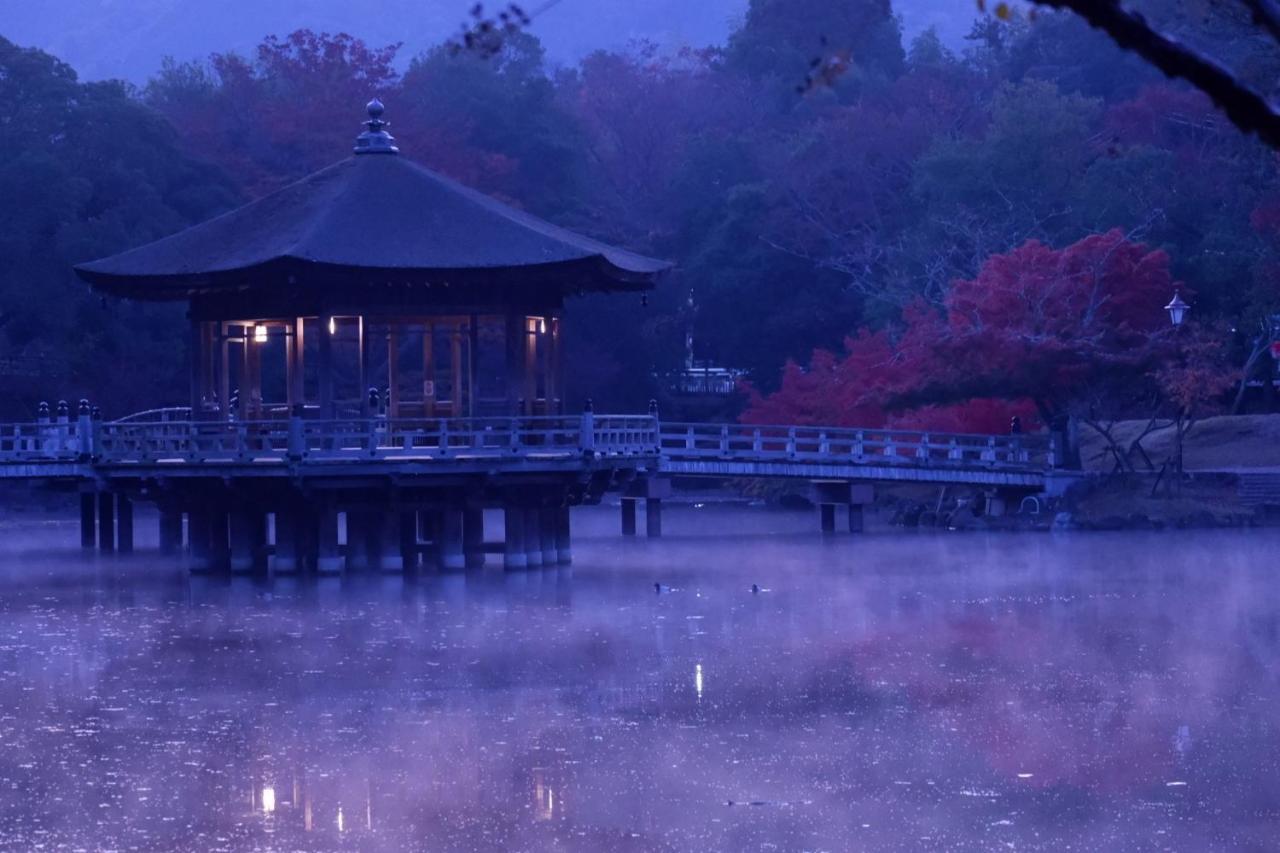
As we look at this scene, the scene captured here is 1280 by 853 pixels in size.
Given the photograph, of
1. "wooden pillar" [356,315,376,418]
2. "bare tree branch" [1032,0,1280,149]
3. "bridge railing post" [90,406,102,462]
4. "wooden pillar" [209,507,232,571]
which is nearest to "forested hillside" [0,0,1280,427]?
"wooden pillar" [356,315,376,418]

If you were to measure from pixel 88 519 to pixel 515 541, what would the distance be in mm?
9475

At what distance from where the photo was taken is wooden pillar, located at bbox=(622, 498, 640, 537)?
3388cm

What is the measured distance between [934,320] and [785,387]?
4.95 m

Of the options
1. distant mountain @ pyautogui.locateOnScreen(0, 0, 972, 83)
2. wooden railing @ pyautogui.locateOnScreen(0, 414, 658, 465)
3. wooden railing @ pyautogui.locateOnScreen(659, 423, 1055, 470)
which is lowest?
wooden railing @ pyautogui.locateOnScreen(659, 423, 1055, 470)

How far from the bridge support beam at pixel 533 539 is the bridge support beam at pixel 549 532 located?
215mm

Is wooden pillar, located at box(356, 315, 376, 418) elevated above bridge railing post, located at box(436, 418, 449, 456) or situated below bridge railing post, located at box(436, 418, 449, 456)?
above

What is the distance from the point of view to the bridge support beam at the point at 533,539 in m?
25.5

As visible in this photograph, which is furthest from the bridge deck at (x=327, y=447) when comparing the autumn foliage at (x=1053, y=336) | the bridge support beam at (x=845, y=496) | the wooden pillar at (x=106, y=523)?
the autumn foliage at (x=1053, y=336)

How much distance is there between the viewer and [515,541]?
82.7ft

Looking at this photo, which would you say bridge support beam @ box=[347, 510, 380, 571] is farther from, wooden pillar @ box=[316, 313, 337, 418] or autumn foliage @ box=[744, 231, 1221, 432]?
autumn foliage @ box=[744, 231, 1221, 432]

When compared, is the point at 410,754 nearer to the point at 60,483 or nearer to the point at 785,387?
the point at 60,483

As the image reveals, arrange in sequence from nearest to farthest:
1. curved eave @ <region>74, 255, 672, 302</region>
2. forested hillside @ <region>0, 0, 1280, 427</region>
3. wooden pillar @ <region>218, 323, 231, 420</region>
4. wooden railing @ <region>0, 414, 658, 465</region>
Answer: wooden railing @ <region>0, 414, 658, 465</region>, curved eave @ <region>74, 255, 672, 302</region>, wooden pillar @ <region>218, 323, 231, 420</region>, forested hillside @ <region>0, 0, 1280, 427</region>

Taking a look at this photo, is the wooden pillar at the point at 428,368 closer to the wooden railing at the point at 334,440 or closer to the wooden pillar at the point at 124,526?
the wooden railing at the point at 334,440

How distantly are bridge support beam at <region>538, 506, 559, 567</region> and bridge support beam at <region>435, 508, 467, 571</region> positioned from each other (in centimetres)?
118
